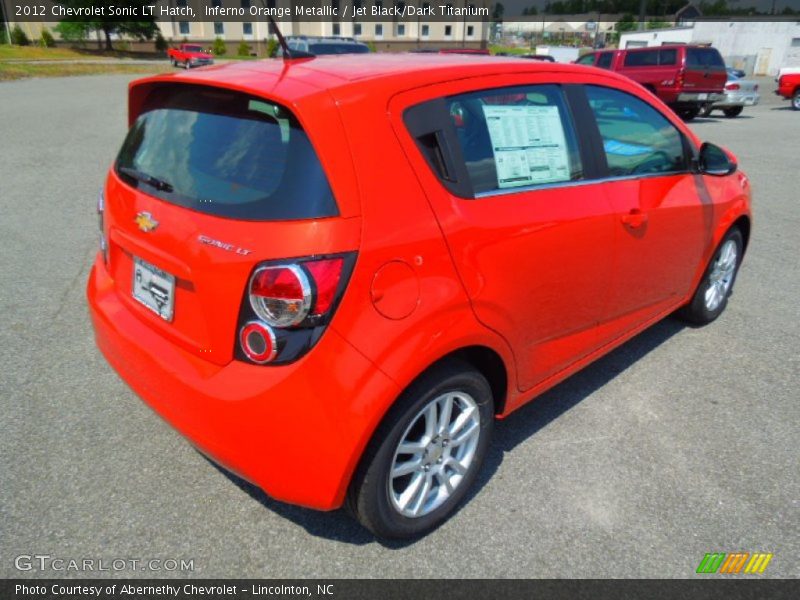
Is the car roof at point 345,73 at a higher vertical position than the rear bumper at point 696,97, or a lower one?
higher

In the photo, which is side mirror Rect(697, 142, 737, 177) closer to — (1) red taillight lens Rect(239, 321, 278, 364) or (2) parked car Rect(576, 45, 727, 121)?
(1) red taillight lens Rect(239, 321, 278, 364)

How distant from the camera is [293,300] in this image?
1939 millimetres

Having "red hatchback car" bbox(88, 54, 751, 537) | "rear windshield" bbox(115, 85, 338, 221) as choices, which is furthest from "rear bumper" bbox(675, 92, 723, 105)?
"rear windshield" bbox(115, 85, 338, 221)

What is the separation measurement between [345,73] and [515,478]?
1.87 metres

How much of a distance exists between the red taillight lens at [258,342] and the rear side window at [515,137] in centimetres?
96

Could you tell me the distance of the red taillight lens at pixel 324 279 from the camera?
194 centimetres

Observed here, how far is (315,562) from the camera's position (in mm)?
2348

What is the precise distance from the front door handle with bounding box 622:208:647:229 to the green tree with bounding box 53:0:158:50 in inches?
2751

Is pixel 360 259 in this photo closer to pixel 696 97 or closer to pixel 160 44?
pixel 696 97

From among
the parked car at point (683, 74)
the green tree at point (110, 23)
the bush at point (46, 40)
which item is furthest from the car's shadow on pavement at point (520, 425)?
the bush at point (46, 40)

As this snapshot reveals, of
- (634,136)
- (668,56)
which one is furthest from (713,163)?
(668,56)

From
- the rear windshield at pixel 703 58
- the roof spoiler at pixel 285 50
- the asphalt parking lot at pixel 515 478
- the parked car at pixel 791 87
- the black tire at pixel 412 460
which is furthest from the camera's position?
the parked car at pixel 791 87
